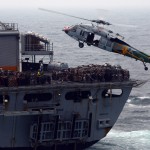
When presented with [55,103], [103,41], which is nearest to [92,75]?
[55,103]

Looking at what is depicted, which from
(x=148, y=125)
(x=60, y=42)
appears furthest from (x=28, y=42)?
(x=60, y=42)

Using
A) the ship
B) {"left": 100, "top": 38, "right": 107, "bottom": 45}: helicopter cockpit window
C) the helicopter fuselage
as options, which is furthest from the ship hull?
{"left": 100, "top": 38, "right": 107, "bottom": 45}: helicopter cockpit window

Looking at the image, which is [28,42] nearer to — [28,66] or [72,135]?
[28,66]

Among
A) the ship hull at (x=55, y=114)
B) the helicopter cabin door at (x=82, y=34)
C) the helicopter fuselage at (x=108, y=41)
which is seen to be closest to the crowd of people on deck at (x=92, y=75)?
the ship hull at (x=55, y=114)

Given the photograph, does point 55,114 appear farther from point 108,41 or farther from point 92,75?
point 108,41

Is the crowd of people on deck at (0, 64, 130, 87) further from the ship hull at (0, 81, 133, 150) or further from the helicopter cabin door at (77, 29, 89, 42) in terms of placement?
the helicopter cabin door at (77, 29, 89, 42)

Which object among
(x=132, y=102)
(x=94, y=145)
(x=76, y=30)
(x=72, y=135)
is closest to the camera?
(x=72, y=135)

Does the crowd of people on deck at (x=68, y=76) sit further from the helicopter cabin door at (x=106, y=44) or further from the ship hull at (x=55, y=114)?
the helicopter cabin door at (x=106, y=44)
